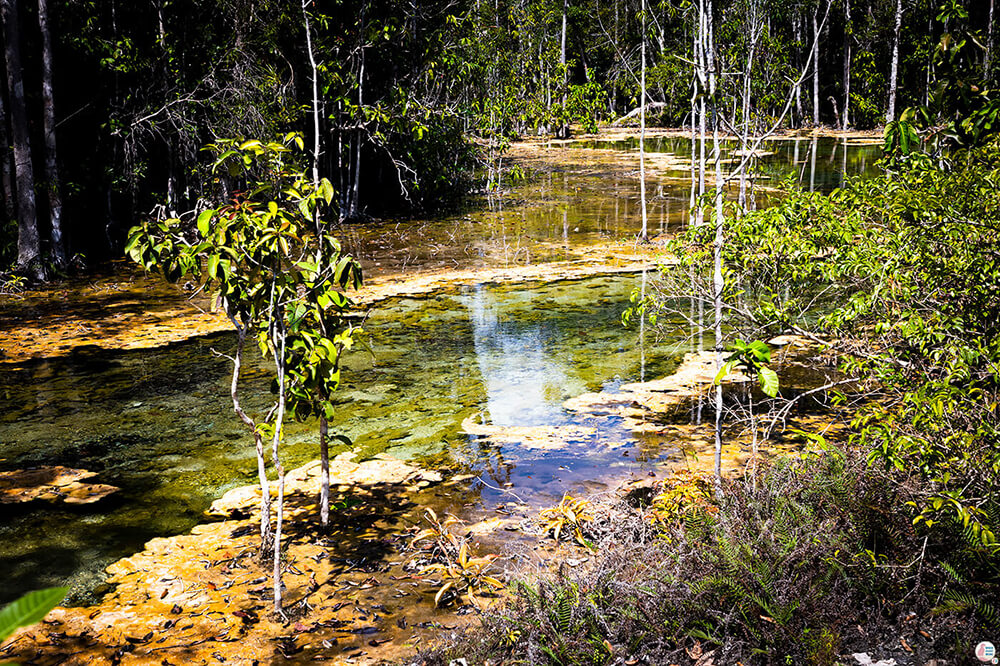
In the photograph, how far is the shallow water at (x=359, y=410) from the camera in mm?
5145

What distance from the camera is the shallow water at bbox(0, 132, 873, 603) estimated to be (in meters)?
5.14

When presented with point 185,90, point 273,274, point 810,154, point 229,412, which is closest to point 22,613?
point 273,274

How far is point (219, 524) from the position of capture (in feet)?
16.6

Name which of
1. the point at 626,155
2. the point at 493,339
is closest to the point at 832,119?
the point at 626,155

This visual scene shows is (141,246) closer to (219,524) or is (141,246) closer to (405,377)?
(219,524)

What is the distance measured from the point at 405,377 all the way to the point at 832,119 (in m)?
40.1

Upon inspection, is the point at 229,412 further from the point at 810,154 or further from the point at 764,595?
the point at 810,154

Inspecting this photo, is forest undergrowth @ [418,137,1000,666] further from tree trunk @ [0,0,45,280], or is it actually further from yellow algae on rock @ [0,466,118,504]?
tree trunk @ [0,0,45,280]

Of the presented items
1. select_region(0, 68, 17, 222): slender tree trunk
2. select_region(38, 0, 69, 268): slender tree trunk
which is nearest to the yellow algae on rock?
select_region(38, 0, 69, 268): slender tree trunk

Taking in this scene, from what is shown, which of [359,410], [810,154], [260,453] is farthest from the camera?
[810,154]

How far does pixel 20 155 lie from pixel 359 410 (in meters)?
7.92

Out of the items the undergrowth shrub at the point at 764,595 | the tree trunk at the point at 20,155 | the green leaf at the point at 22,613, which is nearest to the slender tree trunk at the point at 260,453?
the undergrowth shrub at the point at 764,595

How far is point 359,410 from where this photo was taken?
23.0 ft

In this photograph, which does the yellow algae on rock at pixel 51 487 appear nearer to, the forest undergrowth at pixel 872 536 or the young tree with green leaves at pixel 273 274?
the young tree with green leaves at pixel 273 274
